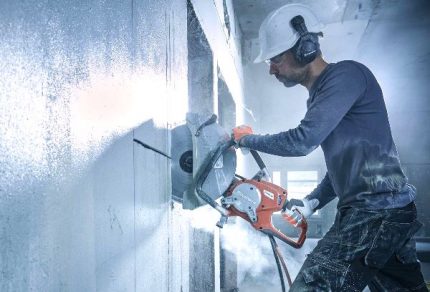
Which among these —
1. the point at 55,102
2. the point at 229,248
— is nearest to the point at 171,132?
the point at 55,102

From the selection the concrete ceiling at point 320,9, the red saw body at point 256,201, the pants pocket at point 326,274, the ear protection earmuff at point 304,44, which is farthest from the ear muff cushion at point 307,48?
the concrete ceiling at point 320,9

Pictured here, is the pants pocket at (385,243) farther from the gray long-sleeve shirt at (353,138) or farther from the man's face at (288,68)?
the man's face at (288,68)

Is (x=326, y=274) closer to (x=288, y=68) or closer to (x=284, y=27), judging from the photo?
(x=288, y=68)

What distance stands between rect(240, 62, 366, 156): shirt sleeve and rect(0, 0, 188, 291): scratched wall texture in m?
0.61

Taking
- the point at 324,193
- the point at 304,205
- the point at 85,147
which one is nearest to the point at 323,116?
the point at 304,205

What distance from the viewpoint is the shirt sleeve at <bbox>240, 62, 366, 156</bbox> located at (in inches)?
64.6

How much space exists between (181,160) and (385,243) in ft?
3.62

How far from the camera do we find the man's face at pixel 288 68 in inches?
76.5

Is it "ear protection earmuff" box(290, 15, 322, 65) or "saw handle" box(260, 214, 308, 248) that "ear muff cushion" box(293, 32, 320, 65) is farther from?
"saw handle" box(260, 214, 308, 248)

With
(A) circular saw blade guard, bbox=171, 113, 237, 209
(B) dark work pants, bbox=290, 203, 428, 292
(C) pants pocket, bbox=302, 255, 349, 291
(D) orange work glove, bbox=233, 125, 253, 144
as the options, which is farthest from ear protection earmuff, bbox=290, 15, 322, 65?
(C) pants pocket, bbox=302, 255, 349, 291

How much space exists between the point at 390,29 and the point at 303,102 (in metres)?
2.89

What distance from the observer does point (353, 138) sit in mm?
1721

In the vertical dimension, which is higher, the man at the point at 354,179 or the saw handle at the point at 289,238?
the man at the point at 354,179

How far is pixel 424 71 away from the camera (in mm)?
7727
